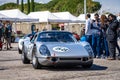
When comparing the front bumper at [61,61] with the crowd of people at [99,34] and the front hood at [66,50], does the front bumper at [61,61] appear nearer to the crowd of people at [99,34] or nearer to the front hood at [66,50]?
the front hood at [66,50]

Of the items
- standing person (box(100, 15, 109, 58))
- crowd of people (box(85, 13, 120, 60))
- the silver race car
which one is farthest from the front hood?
standing person (box(100, 15, 109, 58))

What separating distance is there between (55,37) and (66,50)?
1.31 metres

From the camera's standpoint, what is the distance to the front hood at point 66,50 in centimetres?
1250

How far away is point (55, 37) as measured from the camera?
13.9 m

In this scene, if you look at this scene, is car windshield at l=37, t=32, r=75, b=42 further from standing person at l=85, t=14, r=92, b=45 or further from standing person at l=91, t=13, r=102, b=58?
standing person at l=91, t=13, r=102, b=58

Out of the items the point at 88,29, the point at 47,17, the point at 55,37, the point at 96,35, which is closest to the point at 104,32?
the point at 96,35

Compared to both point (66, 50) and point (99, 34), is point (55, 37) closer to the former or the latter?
point (66, 50)

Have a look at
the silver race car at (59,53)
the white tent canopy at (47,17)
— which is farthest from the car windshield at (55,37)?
the white tent canopy at (47,17)

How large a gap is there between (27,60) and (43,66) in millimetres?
1856

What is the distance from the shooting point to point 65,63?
12477 mm

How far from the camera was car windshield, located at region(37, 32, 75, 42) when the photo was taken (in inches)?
539

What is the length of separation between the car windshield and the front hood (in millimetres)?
713

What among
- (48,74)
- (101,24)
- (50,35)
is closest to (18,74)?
(48,74)

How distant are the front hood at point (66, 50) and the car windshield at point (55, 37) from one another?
2.34 feet
